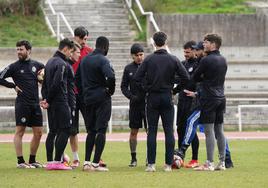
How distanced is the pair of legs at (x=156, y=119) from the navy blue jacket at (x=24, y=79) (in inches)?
89.9

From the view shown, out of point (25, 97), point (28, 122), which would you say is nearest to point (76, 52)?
point (25, 97)

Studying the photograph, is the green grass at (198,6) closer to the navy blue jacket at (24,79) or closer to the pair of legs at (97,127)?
the navy blue jacket at (24,79)

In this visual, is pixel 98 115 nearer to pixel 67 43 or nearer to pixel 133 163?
pixel 67 43

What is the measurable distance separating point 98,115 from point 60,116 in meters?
0.64

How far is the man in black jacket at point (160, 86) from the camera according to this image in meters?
15.5

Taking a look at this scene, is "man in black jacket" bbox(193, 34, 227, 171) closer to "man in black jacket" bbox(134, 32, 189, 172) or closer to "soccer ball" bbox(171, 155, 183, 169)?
"man in black jacket" bbox(134, 32, 189, 172)

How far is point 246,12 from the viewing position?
A: 114ft

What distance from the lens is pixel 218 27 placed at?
33.4m

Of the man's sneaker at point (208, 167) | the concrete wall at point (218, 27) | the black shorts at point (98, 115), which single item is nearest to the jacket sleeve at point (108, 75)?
the black shorts at point (98, 115)

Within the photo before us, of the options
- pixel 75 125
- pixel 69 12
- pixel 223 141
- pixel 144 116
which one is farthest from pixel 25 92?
pixel 69 12

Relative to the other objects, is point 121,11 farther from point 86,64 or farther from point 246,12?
point 86,64

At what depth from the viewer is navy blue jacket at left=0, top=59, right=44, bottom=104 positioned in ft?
54.8

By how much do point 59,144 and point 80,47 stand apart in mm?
1956

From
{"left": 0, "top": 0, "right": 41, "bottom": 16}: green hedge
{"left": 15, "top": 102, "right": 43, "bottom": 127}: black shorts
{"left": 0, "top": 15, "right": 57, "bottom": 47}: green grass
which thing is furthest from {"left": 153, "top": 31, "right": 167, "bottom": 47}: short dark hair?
{"left": 0, "top": 0, "right": 41, "bottom": 16}: green hedge
